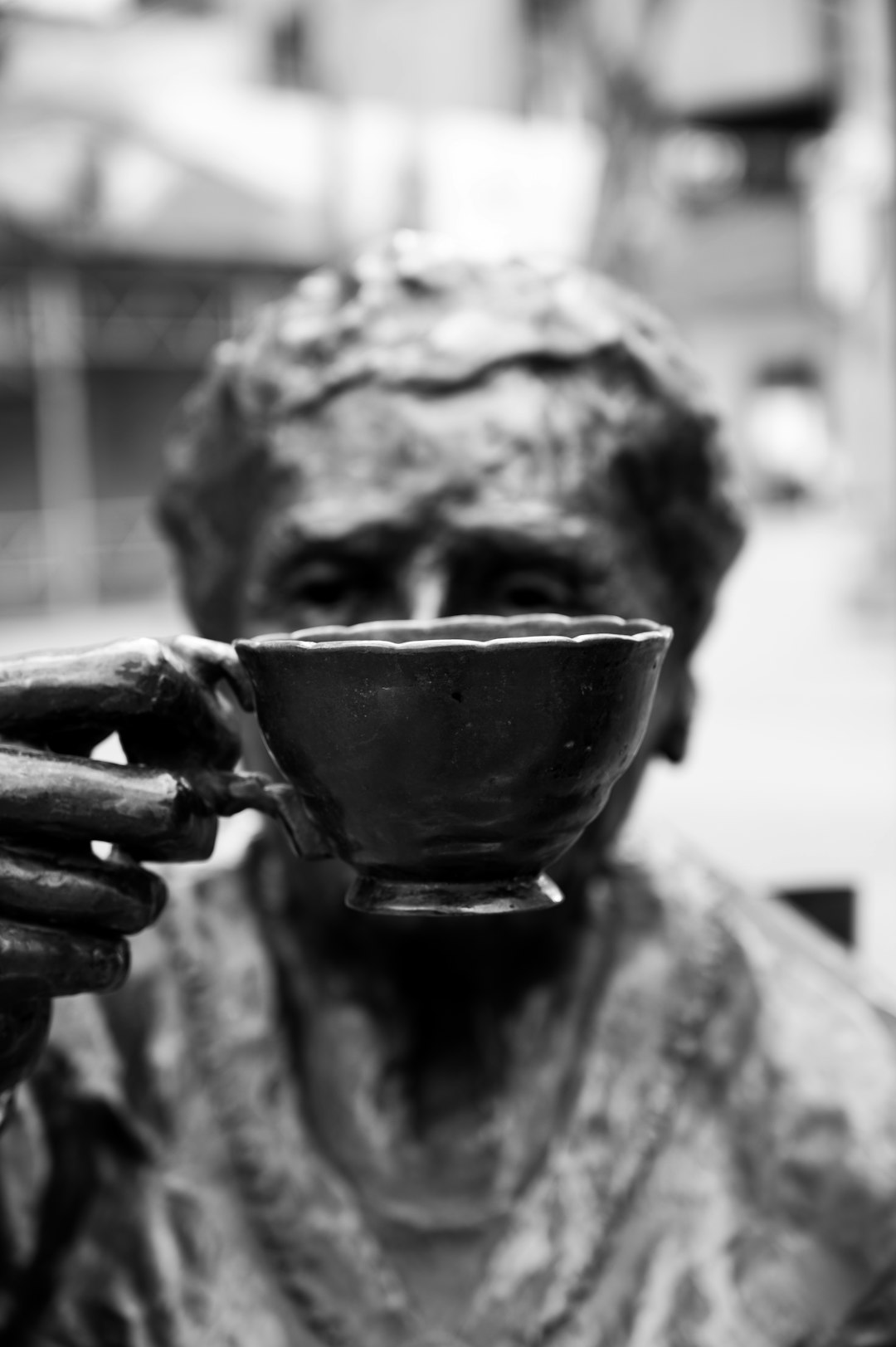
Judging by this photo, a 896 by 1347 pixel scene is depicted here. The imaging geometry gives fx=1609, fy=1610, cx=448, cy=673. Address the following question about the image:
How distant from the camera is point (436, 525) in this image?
175cm

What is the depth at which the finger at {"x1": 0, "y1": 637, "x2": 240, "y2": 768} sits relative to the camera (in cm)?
125

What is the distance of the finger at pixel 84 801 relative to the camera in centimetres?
123

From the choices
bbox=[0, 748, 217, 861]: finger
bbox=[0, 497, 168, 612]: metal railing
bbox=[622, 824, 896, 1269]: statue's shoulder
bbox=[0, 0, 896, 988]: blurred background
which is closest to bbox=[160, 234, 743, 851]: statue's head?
bbox=[622, 824, 896, 1269]: statue's shoulder

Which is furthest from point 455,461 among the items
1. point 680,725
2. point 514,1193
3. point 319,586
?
point 514,1193

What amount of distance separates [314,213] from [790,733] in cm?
897

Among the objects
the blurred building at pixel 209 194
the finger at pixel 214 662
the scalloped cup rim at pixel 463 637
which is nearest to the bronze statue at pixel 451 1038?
the scalloped cup rim at pixel 463 637

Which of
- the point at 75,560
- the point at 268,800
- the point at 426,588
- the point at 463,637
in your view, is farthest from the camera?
the point at 75,560

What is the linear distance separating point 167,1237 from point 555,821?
0.80 m

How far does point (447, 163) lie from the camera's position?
16.6 meters

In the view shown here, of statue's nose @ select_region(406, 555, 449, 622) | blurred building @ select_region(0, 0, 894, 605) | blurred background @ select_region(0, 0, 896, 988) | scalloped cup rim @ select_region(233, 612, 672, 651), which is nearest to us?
scalloped cup rim @ select_region(233, 612, 672, 651)

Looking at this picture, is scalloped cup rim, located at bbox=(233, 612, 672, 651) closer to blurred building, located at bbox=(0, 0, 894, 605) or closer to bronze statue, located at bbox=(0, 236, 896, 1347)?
bronze statue, located at bbox=(0, 236, 896, 1347)

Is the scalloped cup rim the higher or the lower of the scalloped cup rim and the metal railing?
the higher

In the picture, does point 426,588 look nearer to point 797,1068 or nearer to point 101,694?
point 101,694

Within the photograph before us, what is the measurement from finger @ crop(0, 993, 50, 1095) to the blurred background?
719 cm
